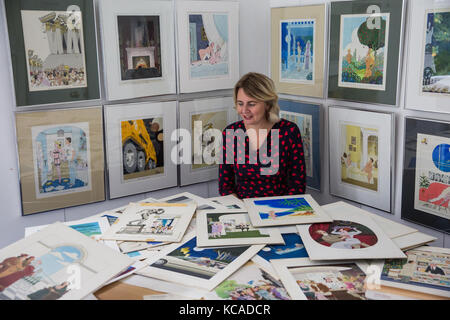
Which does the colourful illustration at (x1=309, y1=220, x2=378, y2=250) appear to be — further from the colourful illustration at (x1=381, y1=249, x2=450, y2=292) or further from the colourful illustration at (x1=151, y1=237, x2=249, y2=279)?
the colourful illustration at (x1=151, y1=237, x2=249, y2=279)

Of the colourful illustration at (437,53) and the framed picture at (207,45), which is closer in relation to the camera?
the colourful illustration at (437,53)

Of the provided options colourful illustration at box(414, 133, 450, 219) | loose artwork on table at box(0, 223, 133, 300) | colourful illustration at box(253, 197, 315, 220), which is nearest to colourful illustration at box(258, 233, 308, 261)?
colourful illustration at box(253, 197, 315, 220)

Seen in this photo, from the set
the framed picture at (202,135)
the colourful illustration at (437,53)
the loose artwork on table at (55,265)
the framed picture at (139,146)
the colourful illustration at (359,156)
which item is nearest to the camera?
the loose artwork on table at (55,265)

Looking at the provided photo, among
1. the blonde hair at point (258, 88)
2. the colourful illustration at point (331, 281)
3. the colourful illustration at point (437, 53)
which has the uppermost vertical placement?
the colourful illustration at point (437, 53)

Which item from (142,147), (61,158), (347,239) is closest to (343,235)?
(347,239)

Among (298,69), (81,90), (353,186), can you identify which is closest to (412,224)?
(353,186)

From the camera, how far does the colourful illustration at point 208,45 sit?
7.57 ft

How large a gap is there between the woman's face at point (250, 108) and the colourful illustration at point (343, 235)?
30.2 inches

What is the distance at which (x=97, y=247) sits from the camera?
1.33m

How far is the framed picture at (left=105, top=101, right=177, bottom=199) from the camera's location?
2.15 metres

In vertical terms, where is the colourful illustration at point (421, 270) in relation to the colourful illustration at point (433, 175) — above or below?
below

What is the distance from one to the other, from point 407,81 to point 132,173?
54.6 inches

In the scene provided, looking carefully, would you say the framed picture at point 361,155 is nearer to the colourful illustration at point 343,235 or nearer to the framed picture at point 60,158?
the colourful illustration at point 343,235

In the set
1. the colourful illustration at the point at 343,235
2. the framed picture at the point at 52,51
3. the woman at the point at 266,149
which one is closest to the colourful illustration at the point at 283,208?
the colourful illustration at the point at 343,235
